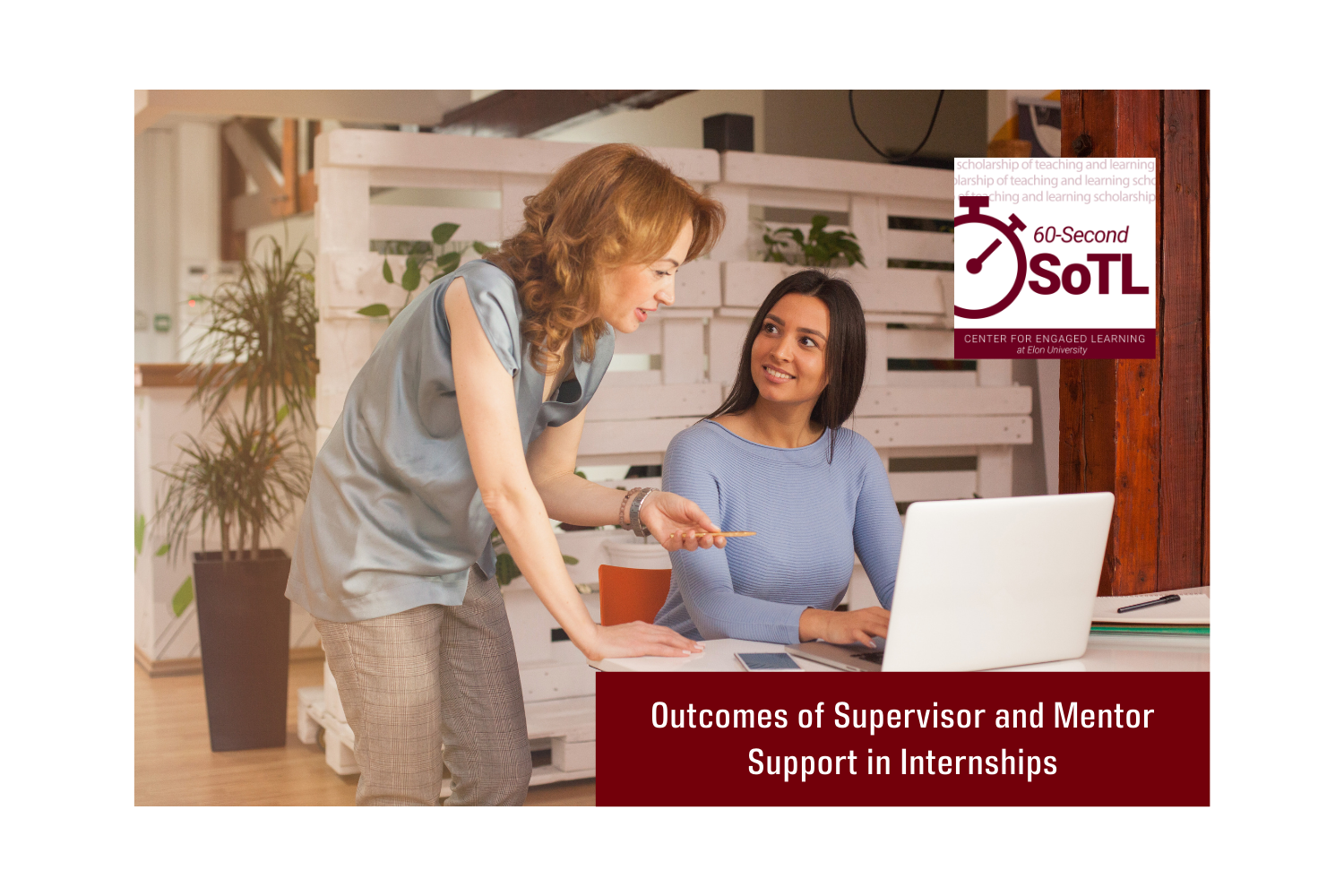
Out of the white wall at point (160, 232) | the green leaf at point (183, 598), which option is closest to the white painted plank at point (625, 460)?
the green leaf at point (183, 598)

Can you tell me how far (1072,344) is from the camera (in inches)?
83.1

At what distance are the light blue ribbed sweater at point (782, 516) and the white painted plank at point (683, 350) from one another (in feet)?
1.70

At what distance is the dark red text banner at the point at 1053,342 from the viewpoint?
2.11 metres

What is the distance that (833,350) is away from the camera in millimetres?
2170

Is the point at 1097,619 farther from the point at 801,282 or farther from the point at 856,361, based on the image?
the point at 801,282

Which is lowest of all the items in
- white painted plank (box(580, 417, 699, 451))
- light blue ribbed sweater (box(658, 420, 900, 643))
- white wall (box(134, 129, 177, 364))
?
light blue ribbed sweater (box(658, 420, 900, 643))

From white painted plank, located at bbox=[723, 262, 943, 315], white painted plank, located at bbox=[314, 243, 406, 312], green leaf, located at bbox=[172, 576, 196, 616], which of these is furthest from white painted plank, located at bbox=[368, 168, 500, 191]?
green leaf, located at bbox=[172, 576, 196, 616]

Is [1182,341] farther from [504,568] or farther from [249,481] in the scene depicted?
[249,481]

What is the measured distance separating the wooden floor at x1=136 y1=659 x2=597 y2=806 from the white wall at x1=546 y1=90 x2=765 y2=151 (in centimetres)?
142

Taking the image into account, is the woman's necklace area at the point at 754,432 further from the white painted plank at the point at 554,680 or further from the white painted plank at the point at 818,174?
the white painted plank at the point at 554,680

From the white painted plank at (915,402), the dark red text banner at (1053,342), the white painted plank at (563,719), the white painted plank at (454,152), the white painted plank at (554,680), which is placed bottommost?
the white painted plank at (563,719)

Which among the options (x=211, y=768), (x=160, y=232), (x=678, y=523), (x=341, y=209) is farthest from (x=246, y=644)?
A: (x=160, y=232)

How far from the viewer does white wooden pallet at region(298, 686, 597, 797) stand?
278 cm

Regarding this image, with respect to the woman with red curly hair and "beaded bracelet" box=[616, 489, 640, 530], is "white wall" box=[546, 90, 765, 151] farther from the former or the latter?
"beaded bracelet" box=[616, 489, 640, 530]
